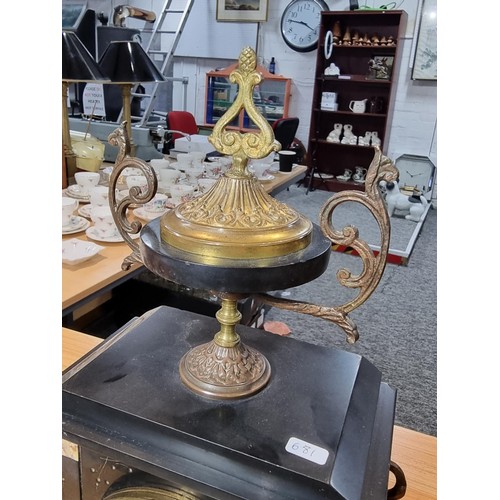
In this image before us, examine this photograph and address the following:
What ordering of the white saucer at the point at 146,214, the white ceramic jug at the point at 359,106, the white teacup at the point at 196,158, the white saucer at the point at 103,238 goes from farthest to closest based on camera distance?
the white ceramic jug at the point at 359,106, the white teacup at the point at 196,158, the white saucer at the point at 146,214, the white saucer at the point at 103,238

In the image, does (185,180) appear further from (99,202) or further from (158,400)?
(158,400)

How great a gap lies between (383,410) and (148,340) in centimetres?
41

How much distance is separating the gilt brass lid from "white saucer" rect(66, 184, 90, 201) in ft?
4.96

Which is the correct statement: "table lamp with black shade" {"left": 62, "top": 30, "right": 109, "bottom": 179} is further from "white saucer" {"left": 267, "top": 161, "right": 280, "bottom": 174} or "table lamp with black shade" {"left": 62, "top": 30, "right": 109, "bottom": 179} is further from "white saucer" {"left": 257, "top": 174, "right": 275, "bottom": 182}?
"white saucer" {"left": 267, "top": 161, "right": 280, "bottom": 174}

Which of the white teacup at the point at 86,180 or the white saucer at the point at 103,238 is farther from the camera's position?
the white teacup at the point at 86,180

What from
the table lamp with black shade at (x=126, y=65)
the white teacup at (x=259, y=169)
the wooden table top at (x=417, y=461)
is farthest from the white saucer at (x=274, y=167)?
the wooden table top at (x=417, y=461)

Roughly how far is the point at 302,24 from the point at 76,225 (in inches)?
181

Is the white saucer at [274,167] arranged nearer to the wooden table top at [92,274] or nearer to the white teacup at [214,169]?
the white teacup at [214,169]

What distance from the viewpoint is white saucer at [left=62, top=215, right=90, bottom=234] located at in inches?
65.8

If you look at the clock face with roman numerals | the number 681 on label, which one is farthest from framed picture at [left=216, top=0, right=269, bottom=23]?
the number 681 on label

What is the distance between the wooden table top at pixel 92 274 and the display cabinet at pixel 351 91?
4.09 meters

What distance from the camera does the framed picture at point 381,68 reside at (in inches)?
196

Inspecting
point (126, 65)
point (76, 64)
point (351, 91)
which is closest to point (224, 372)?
point (76, 64)

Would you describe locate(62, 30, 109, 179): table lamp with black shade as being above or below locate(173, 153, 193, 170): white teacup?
above
